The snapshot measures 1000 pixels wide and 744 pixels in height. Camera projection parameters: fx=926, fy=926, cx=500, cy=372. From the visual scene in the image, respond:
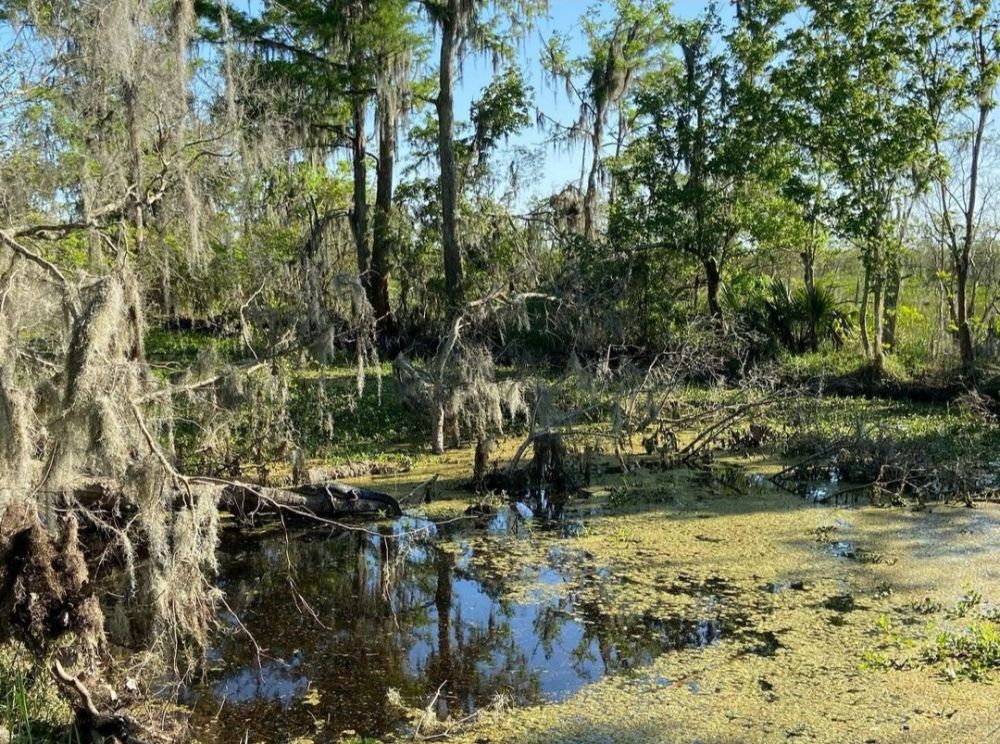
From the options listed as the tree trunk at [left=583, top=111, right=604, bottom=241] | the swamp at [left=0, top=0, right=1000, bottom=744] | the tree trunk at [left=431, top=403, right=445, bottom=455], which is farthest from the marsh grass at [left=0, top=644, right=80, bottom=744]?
the tree trunk at [left=583, top=111, right=604, bottom=241]

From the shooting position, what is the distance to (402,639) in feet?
18.8

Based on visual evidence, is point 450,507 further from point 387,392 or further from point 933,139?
point 933,139

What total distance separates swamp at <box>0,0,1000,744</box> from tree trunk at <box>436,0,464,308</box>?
79mm

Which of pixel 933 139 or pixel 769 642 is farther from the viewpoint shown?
pixel 933 139

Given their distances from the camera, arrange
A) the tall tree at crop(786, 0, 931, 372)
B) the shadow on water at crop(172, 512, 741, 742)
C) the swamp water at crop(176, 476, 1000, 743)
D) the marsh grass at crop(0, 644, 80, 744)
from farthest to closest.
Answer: the tall tree at crop(786, 0, 931, 372) < the shadow on water at crop(172, 512, 741, 742) < the swamp water at crop(176, 476, 1000, 743) < the marsh grass at crop(0, 644, 80, 744)

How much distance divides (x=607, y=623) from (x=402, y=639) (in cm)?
→ 129

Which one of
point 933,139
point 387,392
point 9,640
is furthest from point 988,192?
point 9,640

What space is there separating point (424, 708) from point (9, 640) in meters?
2.01

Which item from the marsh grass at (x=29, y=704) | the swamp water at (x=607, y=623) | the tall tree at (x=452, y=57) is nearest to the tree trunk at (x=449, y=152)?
the tall tree at (x=452, y=57)

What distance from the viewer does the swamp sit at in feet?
14.8

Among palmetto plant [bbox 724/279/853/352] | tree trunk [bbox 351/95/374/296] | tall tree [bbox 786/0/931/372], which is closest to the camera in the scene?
tall tree [bbox 786/0/931/372]

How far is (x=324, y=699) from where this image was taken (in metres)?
4.81

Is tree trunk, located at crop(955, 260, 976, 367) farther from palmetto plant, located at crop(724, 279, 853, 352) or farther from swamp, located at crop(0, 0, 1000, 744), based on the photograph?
palmetto plant, located at crop(724, 279, 853, 352)

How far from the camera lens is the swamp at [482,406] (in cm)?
450
